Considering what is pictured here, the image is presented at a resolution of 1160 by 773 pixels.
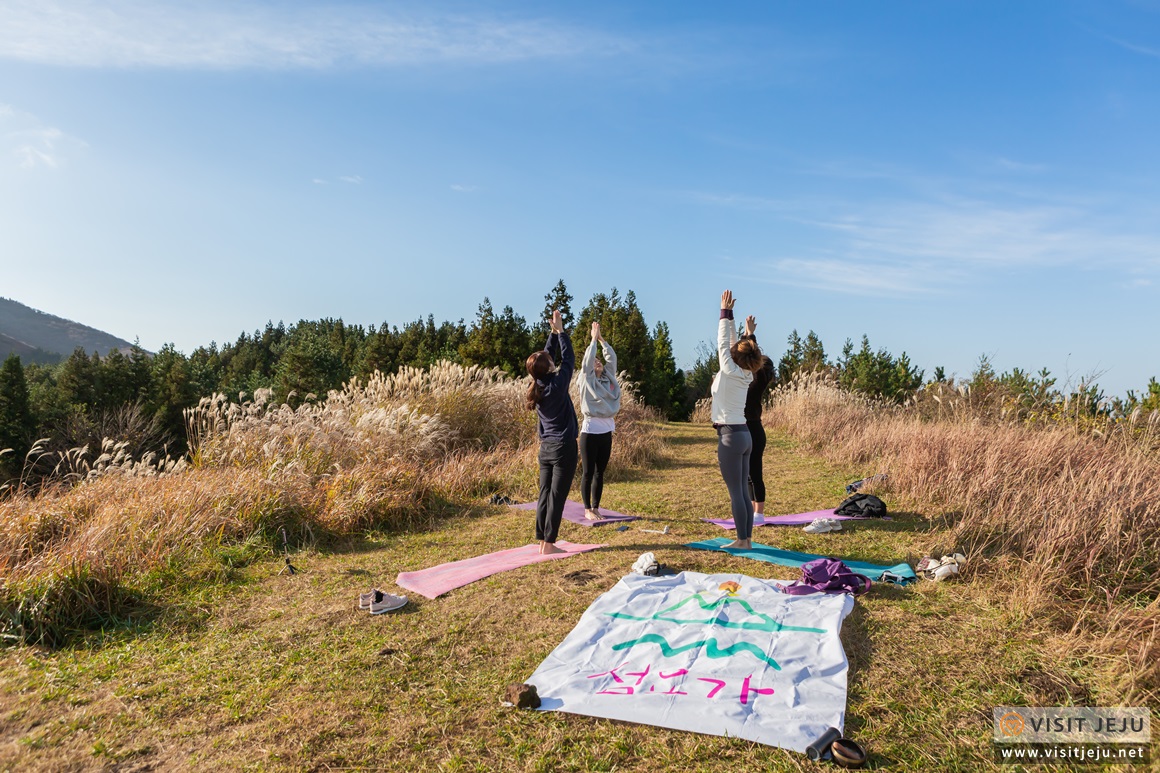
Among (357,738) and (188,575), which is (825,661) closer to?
(357,738)

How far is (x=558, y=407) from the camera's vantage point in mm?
5770

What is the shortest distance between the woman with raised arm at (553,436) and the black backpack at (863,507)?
3.28 m

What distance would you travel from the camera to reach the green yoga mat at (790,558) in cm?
488

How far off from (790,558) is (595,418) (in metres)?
2.52

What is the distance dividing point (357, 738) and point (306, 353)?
40585mm

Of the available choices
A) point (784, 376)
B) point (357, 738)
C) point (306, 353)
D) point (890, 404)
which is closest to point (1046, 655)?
point (357, 738)

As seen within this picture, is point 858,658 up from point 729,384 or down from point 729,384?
down

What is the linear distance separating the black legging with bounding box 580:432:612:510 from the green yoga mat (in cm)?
151

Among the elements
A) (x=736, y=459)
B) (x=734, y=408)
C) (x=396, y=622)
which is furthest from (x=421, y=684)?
Answer: (x=734, y=408)

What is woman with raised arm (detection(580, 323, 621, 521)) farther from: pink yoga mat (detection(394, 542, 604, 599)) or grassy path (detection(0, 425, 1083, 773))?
grassy path (detection(0, 425, 1083, 773))

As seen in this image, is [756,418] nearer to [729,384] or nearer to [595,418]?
[729,384]

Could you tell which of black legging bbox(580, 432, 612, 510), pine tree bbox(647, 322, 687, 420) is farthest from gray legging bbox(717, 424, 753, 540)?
pine tree bbox(647, 322, 687, 420)

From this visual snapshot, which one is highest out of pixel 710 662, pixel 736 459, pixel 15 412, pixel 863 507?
pixel 736 459

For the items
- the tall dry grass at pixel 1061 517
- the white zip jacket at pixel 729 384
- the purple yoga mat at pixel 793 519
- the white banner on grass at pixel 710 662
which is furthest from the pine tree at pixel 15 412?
the tall dry grass at pixel 1061 517
